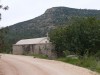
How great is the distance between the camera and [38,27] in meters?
89.2

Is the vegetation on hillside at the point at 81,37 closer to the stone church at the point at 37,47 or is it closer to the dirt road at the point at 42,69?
the stone church at the point at 37,47

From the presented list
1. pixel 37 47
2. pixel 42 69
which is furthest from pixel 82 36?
pixel 42 69

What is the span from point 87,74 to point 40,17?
77102 mm

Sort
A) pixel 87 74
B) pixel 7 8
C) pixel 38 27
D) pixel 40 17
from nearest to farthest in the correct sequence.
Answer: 1. pixel 87 74
2. pixel 7 8
3. pixel 38 27
4. pixel 40 17

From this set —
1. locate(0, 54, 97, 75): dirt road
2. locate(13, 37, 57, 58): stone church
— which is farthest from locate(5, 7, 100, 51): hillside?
locate(0, 54, 97, 75): dirt road

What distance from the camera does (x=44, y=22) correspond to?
91.7 m

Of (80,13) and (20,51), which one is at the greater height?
(80,13)

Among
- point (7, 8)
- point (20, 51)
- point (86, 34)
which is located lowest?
point (20, 51)

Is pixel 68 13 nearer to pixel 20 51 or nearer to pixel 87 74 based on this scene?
pixel 20 51

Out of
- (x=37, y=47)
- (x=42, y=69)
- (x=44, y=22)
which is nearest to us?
(x=42, y=69)

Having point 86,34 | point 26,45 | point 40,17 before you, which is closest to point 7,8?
point 86,34

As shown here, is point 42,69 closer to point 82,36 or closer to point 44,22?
point 82,36

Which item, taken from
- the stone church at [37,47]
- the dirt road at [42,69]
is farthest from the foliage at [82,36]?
the dirt road at [42,69]

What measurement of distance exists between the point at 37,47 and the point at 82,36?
1253 centimetres
